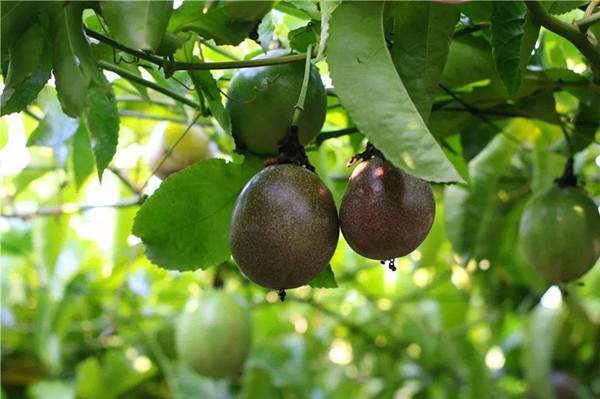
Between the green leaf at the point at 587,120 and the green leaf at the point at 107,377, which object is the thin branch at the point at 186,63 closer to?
the green leaf at the point at 587,120

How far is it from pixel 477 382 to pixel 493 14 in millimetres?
1459

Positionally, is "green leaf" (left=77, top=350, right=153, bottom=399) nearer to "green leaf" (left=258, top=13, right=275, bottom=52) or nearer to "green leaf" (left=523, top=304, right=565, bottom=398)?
"green leaf" (left=523, top=304, right=565, bottom=398)

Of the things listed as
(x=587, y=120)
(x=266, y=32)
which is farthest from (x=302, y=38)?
(x=587, y=120)

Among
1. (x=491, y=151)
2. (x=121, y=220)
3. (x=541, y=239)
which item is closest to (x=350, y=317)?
(x=121, y=220)

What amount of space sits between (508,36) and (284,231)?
0.28 m

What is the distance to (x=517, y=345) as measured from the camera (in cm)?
259

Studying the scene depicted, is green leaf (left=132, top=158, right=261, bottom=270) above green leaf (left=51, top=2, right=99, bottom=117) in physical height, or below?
below

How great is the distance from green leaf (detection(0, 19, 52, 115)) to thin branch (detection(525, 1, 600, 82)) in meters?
0.43

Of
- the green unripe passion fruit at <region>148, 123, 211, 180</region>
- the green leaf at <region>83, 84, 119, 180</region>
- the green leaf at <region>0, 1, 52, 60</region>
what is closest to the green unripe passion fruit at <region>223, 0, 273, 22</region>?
the green leaf at <region>0, 1, 52, 60</region>

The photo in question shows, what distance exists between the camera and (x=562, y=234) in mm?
1103

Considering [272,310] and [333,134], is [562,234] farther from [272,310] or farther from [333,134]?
[272,310]

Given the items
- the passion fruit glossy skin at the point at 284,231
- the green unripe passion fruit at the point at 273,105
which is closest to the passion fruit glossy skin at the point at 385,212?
the passion fruit glossy skin at the point at 284,231

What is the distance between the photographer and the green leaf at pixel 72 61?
0.72 meters

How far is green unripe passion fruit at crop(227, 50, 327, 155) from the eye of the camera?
915mm
